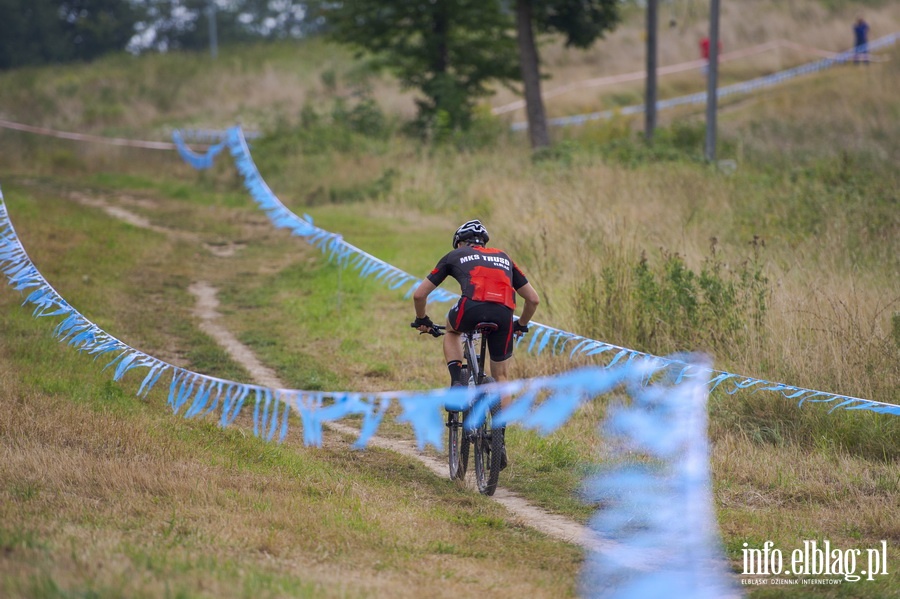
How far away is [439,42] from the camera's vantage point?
27.0 m

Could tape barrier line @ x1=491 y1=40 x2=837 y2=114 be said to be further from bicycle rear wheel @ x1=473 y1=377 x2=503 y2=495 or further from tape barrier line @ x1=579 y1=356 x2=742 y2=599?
bicycle rear wheel @ x1=473 y1=377 x2=503 y2=495

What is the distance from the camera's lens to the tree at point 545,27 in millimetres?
25312

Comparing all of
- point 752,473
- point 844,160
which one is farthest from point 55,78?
point 752,473

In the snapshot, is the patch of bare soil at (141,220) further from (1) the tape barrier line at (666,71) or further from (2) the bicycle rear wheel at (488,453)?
(1) the tape barrier line at (666,71)

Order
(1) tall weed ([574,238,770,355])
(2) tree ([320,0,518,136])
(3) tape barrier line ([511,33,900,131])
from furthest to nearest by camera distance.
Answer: (3) tape barrier line ([511,33,900,131]), (2) tree ([320,0,518,136]), (1) tall weed ([574,238,770,355])

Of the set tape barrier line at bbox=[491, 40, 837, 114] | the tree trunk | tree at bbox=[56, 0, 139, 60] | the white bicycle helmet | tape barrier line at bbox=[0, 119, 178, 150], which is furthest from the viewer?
tree at bbox=[56, 0, 139, 60]

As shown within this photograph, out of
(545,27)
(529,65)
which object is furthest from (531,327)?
(545,27)

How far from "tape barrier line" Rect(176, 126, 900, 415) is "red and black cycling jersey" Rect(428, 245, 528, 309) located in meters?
0.92

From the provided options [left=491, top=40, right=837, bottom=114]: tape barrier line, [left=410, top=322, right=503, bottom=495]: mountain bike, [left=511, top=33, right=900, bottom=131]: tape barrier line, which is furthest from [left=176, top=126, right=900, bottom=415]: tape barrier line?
[left=491, top=40, right=837, bottom=114]: tape barrier line

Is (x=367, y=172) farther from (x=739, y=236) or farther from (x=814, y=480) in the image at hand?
(x=814, y=480)

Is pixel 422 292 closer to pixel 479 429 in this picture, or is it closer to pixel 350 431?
pixel 479 429

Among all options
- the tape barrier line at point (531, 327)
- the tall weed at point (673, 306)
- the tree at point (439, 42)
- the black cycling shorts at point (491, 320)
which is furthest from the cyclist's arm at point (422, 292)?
the tree at point (439, 42)

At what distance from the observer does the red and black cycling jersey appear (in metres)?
7.65

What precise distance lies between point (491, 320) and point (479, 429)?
86 centimetres
